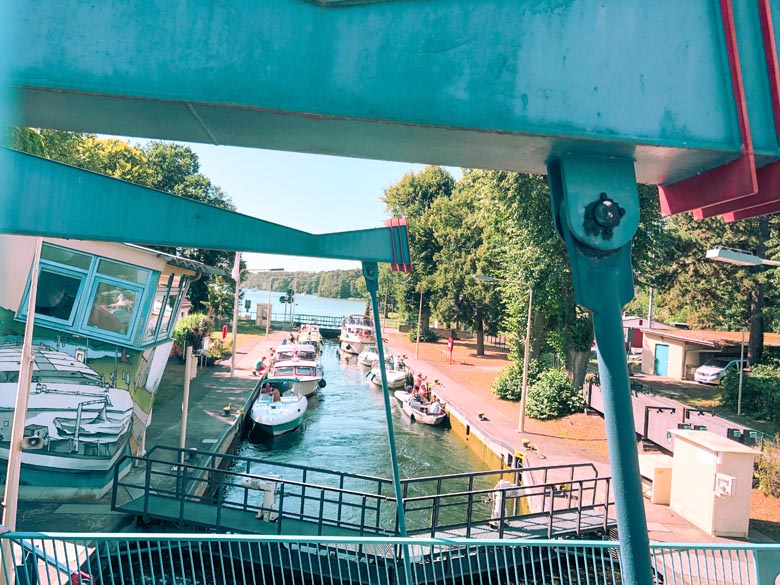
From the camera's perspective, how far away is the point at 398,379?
30.8 metres

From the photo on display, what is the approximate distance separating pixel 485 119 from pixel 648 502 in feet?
41.9

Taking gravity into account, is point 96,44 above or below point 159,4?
below

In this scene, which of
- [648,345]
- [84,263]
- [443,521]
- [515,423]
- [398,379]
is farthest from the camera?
[648,345]

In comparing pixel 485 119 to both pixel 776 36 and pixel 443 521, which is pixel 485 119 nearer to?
pixel 776 36

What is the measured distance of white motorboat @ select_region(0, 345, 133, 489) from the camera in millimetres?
10016

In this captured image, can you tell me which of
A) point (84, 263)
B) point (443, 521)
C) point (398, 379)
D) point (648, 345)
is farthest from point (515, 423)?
point (648, 345)

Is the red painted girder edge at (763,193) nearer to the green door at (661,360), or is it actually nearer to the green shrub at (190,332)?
the green shrub at (190,332)

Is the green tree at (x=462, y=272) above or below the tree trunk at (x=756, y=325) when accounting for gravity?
above

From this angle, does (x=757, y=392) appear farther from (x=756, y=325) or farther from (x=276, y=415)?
(x=276, y=415)

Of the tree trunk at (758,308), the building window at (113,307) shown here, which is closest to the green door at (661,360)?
the tree trunk at (758,308)

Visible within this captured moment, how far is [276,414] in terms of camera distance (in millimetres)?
21188

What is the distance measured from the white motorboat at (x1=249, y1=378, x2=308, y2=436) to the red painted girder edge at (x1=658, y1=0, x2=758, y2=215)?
1962 cm

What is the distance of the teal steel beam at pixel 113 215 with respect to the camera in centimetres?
295

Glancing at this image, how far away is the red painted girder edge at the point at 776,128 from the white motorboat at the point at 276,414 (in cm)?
1959
